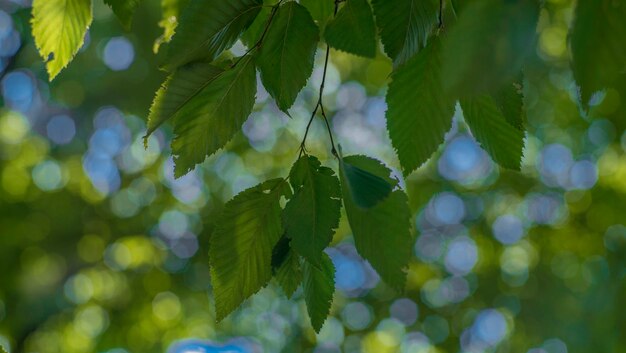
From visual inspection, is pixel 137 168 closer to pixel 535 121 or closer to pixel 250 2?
pixel 535 121

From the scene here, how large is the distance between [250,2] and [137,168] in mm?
7354

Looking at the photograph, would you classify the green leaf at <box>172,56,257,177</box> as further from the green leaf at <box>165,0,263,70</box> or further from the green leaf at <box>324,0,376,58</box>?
the green leaf at <box>324,0,376,58</box>

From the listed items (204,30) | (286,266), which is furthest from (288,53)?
(286,266)

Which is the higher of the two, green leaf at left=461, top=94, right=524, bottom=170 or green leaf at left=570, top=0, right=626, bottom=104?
green leaf at left=570, top=0, right=626, bottom=104

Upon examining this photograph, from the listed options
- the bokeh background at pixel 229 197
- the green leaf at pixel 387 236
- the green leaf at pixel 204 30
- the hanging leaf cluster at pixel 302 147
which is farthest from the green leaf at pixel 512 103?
the bokeh background at pixel 229 197

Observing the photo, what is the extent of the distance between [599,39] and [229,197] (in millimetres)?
7291

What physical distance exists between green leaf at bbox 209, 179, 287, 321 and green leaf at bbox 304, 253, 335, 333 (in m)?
0.04

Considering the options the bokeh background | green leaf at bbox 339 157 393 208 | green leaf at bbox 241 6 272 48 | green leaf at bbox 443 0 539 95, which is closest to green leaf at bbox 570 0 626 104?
green leaf at bbox 443 0 539 95

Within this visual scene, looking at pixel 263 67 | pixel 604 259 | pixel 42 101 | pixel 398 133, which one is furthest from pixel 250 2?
pixel 42 101

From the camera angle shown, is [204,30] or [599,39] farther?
[204,30]

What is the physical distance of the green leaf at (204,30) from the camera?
1.84ft

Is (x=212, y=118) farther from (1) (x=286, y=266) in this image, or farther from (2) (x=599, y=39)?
(2) (x=599, y=39)

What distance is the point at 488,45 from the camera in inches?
12.7

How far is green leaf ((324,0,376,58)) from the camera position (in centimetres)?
69
